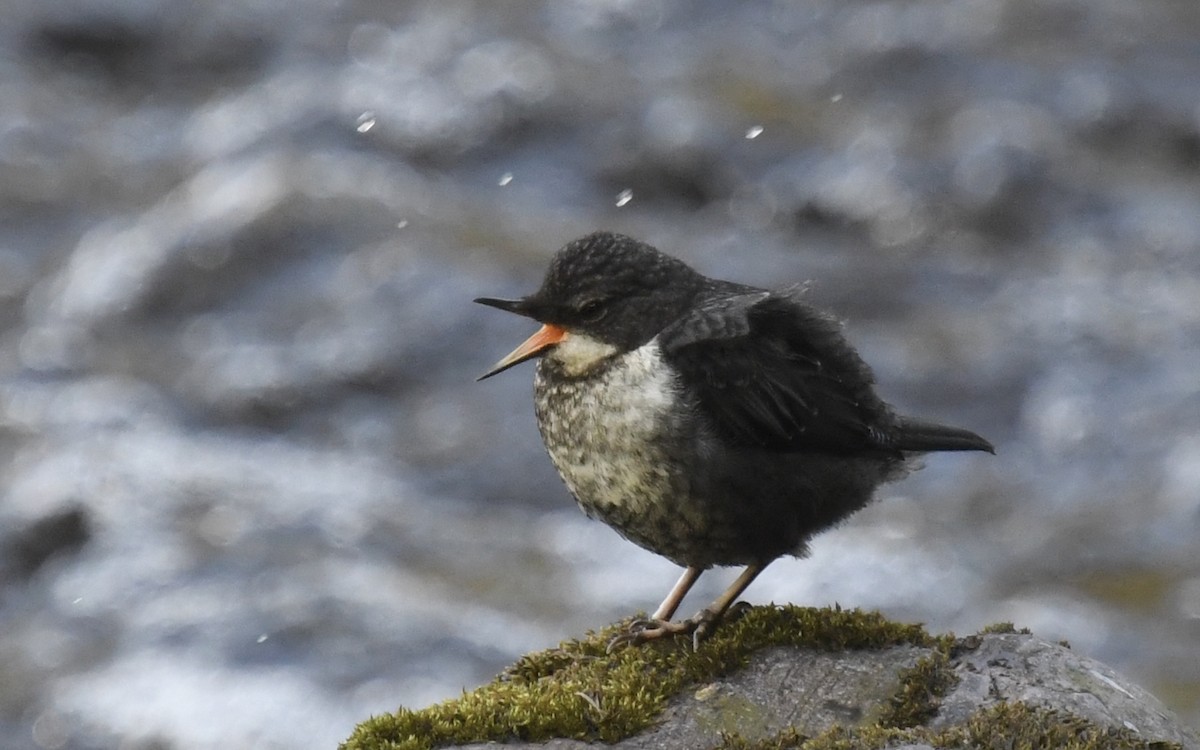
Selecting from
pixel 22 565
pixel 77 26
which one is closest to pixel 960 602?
pixel 22 565

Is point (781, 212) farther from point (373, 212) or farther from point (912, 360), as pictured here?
point (373, 212)

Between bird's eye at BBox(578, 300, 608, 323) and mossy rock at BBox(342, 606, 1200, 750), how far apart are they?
3.50 ft

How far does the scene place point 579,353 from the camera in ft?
16.2

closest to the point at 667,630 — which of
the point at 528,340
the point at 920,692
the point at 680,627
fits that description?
the point at 680,627

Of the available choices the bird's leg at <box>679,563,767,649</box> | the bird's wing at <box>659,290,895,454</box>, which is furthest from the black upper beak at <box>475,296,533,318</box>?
the bird's leg at <box>679,563,767,649</box>

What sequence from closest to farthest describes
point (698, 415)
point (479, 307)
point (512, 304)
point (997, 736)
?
point (997, 736) → point (698, 415) → point (512, 304) → point (479, 307)

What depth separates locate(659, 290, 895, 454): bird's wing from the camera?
4.80 metres

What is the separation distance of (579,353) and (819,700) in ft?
4.50

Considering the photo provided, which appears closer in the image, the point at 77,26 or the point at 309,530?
the point at 309,530

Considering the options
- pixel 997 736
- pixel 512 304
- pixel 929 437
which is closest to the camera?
pixel 997 736

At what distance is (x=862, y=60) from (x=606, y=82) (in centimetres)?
201

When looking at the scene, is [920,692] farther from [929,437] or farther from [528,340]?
[528,340]

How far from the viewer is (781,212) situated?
1146 cm

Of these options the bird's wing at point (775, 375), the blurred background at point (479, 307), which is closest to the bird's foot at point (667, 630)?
the bird's wing at point (775, 375)
